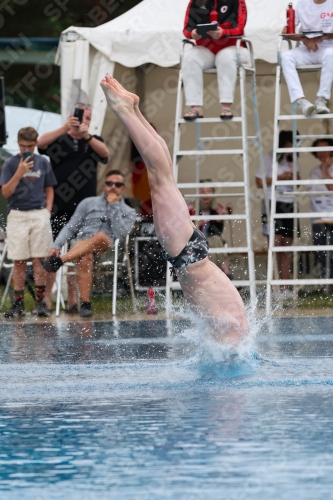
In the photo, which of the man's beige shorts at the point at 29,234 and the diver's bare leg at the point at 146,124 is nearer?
the diver's bare leg at the point at 146,124

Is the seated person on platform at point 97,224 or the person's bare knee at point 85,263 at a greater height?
the seated person on platform at point 97,224

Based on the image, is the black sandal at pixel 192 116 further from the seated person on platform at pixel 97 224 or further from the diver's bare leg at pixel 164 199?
the diver's bare leg at pixel 164 199

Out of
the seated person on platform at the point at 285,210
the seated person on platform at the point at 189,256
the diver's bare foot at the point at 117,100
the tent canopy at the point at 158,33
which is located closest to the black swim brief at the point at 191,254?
the seated person on platform at the point at 189,256

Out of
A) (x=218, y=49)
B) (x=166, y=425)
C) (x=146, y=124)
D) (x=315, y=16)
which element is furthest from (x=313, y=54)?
(x=166, y=425)

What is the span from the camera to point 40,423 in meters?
3.53

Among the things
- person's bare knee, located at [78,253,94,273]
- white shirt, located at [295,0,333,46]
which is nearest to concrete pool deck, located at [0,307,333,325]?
person's bare knee, located at [78,253,94,273]

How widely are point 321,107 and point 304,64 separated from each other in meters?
0.57

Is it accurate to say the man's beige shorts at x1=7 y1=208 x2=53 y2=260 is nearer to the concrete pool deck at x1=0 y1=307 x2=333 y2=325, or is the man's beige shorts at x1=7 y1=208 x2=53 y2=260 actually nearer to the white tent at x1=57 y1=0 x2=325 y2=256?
the concrete pool deck at x1=0 y1=307 x2=333 y2=325

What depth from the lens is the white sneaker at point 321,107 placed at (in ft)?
30.9

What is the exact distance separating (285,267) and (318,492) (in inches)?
330

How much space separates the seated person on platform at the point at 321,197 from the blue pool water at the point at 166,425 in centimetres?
452

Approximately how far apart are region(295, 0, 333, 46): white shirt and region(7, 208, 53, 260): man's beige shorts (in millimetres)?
3119

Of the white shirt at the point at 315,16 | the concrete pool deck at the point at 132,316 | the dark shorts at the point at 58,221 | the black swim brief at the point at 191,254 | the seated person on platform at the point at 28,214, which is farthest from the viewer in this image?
the dark shorts at the point at 58,221

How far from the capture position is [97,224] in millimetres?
9805
